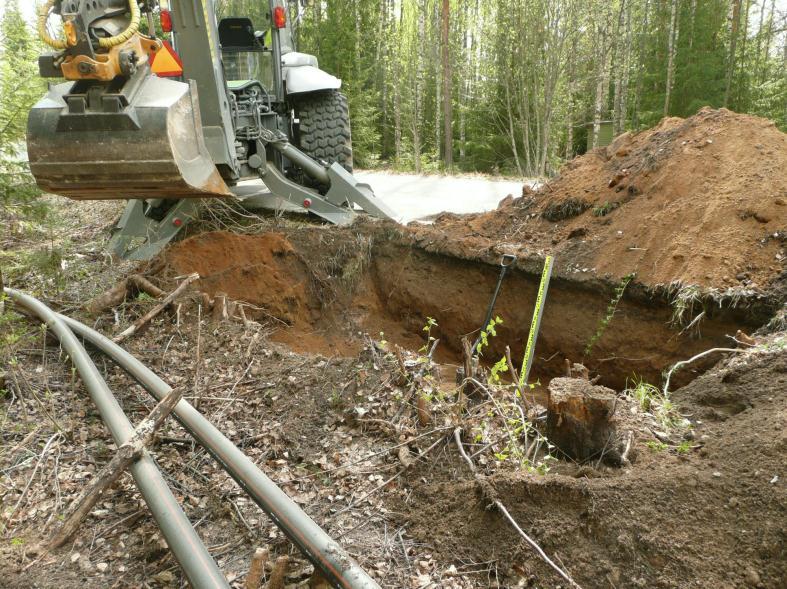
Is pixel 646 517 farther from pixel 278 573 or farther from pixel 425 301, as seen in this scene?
pixel 425 301

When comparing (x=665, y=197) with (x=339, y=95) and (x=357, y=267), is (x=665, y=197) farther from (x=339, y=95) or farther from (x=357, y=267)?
(x=339, y=95)

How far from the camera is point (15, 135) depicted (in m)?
6.30

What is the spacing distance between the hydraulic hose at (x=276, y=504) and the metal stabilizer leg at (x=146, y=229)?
10.4 feet

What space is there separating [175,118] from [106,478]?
2291mm

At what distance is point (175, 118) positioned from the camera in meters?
3.76

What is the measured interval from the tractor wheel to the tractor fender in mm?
209

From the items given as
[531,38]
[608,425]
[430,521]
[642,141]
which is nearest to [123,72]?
[430,521]

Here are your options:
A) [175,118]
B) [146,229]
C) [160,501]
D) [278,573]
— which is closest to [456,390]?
[278,573]

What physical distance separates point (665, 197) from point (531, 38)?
11857 mm

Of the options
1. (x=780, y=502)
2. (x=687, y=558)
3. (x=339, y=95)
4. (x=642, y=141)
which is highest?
(x=339, y=95)

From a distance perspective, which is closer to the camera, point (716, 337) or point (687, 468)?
point (687, 468)

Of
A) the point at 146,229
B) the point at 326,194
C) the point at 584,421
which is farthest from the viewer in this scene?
the point at 326,194

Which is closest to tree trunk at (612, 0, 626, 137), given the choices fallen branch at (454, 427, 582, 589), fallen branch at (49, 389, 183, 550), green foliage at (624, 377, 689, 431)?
green foliage at (624, 377, 689, 431)

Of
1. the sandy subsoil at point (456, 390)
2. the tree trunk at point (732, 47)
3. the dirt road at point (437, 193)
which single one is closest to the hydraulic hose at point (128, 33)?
the sandy subsoil at point (456, 390)
